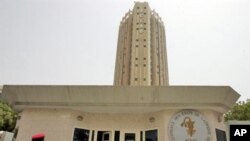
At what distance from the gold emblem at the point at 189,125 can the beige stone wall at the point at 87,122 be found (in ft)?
2.21

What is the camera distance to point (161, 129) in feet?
36.6

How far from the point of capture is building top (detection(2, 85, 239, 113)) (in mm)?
11117

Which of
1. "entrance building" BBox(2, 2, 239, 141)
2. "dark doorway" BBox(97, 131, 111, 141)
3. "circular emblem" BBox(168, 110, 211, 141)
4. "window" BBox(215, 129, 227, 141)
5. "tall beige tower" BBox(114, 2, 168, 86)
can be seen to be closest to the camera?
"circular emblem" BBox(168, 110, 211, 141)

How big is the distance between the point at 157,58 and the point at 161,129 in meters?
51.2

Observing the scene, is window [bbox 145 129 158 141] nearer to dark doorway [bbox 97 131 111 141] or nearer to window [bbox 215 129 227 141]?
dark doorway [bbox 97 131 111 141]

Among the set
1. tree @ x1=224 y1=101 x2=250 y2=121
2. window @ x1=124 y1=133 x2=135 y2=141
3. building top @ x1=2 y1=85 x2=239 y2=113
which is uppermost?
tree @ x1=224 y1=101 x2=250 y2=121

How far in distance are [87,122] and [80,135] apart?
81 centimetres

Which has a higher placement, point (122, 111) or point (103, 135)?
point (122, 111)

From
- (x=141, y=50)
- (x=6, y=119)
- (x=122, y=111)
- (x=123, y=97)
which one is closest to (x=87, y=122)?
(x=122, y=111)

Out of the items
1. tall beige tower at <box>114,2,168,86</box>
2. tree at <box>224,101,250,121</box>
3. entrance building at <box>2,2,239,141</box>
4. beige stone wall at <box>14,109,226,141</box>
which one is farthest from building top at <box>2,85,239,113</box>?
tall beige tower at <box>114,2,168,86</box>

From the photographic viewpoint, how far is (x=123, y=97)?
11.5 metres

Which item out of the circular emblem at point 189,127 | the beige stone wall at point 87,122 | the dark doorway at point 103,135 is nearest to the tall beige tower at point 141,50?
the beige stone wall at point 87,122

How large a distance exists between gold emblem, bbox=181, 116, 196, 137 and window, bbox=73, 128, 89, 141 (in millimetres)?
4885

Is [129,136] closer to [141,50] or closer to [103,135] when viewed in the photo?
[103,135]
